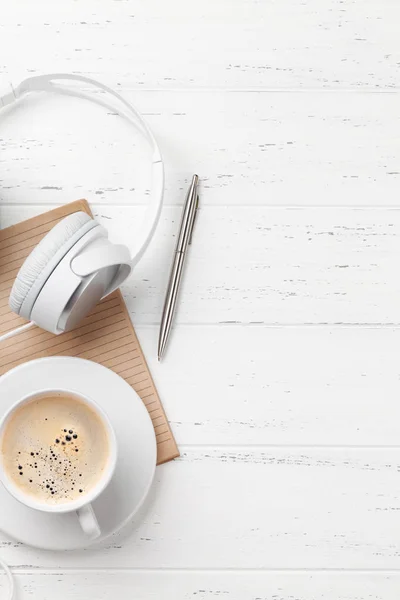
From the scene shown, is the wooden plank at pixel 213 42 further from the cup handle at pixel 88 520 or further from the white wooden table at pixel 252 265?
the cup handle at pixel 88 520

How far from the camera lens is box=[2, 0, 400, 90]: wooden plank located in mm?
893

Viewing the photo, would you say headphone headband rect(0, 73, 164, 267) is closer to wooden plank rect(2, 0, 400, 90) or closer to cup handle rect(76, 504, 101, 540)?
wooden plank rect(2, 0, 400, 90)

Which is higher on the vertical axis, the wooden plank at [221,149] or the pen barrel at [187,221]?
the wooden plank at [221,149]

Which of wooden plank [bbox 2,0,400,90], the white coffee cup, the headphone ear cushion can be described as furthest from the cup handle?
wooden plank [bbox 2,0,400,90]

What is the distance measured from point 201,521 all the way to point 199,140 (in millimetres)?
431

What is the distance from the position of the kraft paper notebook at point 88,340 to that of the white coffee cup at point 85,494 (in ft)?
0.27

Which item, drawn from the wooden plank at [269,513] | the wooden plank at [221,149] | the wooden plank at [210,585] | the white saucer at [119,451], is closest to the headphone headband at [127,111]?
the wooden plank at [221,149]

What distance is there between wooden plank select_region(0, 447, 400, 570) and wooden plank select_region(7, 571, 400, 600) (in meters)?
0.01

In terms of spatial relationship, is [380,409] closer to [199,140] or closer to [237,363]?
[237,363]

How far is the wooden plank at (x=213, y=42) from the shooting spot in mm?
893

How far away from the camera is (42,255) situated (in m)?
0.77

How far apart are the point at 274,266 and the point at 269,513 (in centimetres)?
28

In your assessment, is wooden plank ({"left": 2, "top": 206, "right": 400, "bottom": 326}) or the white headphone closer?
the white headphone

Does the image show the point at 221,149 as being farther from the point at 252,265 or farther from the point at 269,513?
the point at 269,513
